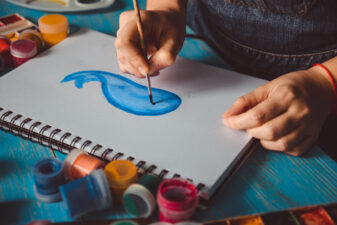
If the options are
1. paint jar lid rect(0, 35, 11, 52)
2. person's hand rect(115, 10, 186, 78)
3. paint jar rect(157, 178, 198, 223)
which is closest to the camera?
paint jar rect(157, 178, 198, 223)

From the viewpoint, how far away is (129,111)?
2.22 feet

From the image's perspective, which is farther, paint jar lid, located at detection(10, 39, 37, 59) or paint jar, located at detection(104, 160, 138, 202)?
paint jar lid, located at detection(10, 39, 37, 59)

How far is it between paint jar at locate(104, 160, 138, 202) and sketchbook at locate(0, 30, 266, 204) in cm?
3

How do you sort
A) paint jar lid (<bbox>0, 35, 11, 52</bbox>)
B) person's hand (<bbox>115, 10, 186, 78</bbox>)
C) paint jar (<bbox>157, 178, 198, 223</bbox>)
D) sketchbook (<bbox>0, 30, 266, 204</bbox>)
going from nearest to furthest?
paint jar (<bbox>157, 178, 198, 223</bbox>)
sketchbook (<bbox>0, 30, 266, 204</bbox>)
person's hand (<bbox>115, 10, 186, 78</bbox>)
paint jar lid (<bbox>0, 35, 11, 52</bbox>)

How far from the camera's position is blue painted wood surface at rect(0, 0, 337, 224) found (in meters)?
0.53

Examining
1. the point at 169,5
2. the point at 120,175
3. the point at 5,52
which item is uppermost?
the point at 169,5

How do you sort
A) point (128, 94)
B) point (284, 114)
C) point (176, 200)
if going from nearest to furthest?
point (176, 200) < point (284, 114) < point (128, 94)

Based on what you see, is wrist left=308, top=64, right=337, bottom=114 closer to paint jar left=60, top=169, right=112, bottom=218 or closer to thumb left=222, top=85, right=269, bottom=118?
thumb left=222, top=85, right=269, bottom=118

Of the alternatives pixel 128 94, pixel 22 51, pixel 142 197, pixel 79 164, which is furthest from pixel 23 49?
pixel 142 197

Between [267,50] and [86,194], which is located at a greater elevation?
[267,50]

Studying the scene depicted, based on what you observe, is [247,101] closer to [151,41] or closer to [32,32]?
[151,41]

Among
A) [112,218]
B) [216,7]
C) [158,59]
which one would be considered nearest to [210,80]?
[158,59]

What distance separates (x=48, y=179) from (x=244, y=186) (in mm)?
298

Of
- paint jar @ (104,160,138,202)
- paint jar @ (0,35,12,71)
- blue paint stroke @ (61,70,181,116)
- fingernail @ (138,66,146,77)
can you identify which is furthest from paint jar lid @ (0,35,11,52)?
paint jar @ (104,160,138,202)
